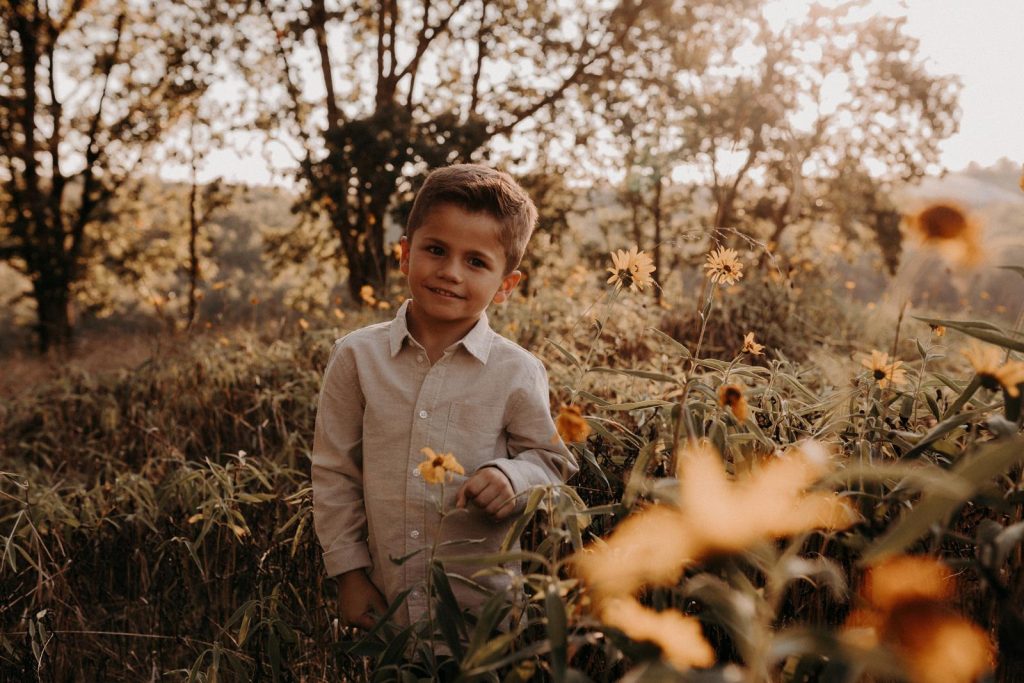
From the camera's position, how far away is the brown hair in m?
1.45

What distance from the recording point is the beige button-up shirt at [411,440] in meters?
1.41

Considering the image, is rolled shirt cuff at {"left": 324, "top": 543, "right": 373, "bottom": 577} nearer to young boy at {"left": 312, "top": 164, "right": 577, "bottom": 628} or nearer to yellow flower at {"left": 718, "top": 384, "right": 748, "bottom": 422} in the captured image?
young boy at {"left": 312, "top": 164, "right": 577, "bottom": 628}

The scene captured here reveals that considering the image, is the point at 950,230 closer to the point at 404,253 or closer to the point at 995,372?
the point at 995,372

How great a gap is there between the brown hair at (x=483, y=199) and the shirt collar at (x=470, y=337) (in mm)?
164

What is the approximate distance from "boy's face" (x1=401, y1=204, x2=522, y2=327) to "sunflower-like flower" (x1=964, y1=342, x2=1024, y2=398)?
88 cm

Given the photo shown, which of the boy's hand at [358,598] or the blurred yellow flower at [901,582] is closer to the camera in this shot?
the blurred yellow flower at [901,582]

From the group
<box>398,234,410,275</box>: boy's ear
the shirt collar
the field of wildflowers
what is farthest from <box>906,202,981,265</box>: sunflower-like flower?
<box>398,234,410,275</box>: boy's ear

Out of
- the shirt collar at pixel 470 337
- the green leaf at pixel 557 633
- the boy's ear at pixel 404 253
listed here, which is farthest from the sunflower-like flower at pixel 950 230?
the boy's ear at pixel 404 253

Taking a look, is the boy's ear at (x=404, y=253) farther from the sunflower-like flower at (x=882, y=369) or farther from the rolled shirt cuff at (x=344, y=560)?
the sunflower-like flower at (x=882, y=369)

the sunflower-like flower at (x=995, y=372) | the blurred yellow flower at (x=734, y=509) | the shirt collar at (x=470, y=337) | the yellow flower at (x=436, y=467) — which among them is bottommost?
the yellow flower at (x=436, y=467)

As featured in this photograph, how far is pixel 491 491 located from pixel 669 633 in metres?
0.62

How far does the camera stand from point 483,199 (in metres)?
1.46

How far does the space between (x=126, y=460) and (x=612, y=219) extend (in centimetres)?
963

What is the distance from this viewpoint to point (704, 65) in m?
7.62
